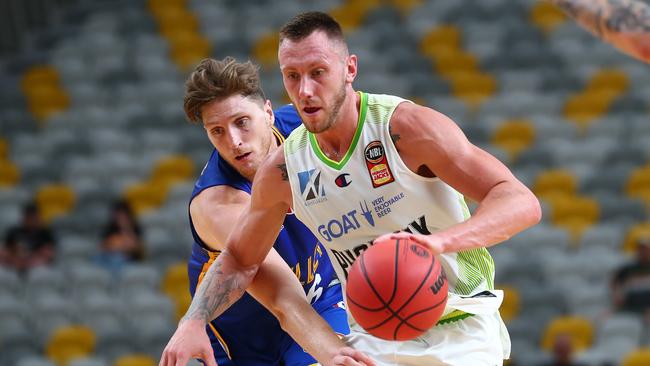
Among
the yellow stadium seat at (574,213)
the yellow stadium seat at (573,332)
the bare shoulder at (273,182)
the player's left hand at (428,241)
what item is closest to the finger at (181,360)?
the bare shoulder at (273,182)

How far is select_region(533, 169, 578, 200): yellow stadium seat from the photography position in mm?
13039

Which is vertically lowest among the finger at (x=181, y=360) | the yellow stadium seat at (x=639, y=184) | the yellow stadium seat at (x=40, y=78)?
the finger at (x=181, y=360)

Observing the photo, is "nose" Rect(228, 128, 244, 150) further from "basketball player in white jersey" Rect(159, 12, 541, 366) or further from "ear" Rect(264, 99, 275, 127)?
"basketball player in white jersey" Rect(159, 12, 541, 366)

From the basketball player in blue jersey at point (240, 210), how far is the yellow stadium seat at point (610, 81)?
30.2ft

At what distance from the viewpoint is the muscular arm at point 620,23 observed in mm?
3541

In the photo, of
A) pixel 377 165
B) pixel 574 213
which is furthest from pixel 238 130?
pixel 574 213

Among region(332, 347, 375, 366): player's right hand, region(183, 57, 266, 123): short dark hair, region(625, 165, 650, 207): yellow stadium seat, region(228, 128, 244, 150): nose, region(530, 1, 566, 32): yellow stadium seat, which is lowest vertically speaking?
region(332, 347, 375, 366): player's right hand

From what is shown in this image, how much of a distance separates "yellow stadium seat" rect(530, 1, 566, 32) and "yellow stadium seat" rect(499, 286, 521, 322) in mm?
5200

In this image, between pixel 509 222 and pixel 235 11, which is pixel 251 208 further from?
pixel 235 11

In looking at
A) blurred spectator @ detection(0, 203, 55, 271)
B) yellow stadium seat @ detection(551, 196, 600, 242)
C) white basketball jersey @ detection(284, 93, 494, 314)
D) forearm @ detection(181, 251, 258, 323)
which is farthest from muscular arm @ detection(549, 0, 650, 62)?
blurred spectator @ detection(0, 203, 55, 271)

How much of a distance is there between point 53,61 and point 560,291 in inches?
348

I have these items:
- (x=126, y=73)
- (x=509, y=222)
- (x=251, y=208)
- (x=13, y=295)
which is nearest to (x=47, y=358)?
(x=13, y=295)

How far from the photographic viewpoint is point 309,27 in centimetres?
475

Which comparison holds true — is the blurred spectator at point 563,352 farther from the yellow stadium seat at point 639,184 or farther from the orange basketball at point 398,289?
the orange basketball at point 398,289
